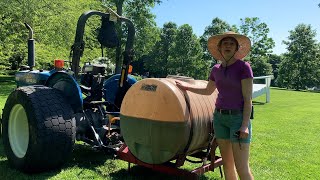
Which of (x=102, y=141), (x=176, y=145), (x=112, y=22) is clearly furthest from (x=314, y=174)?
(x=112, y=22)

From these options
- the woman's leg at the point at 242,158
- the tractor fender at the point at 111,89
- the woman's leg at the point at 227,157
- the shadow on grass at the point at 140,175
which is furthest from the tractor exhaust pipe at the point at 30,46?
the woman's leg at the point at 242,158

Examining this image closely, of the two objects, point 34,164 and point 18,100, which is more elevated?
point 18,100

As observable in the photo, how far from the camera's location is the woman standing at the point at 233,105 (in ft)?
12.6

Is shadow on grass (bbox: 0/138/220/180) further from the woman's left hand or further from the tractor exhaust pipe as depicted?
the tractor exhaust pipe

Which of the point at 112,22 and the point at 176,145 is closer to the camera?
the point at 176,145

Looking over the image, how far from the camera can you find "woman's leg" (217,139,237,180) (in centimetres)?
410

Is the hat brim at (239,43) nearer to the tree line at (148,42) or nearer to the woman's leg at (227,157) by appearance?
the woman's leg at (227,157)

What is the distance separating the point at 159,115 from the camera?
423cm

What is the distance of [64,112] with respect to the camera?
492 cm

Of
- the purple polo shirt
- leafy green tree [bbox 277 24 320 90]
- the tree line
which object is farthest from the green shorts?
leafy green tree [bbox 277 24 320 90]

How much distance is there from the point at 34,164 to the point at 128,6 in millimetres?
31021

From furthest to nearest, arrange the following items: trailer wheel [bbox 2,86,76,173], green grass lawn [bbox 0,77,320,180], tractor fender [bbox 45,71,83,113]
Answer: tractor fender [bbox 45,71,83,113]
green grass lawn [bbox 0,77,320,180]
trailer wheel [bbox 2,86,76,173]

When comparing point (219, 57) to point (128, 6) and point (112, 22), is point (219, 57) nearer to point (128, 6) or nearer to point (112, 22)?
point (112, 22)

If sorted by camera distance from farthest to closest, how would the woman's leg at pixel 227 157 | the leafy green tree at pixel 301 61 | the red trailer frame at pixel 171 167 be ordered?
1. the leafy green tree at pixel 301 61
2. the red trailer frame at pixel 171 167
3. the woman's leg at pixel 227 157
